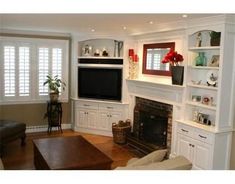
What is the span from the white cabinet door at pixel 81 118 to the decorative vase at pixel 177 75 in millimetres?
2775

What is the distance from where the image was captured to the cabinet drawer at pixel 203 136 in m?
4.08

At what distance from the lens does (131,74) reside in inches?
249

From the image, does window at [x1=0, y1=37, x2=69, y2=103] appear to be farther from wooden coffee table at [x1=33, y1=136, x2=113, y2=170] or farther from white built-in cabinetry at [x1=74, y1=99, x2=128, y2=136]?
wooden coffee table at [x1=33, y1=136, x2=113, y2=170]

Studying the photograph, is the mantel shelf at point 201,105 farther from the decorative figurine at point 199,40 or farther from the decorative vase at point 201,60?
the decorative figurine at point 199,40

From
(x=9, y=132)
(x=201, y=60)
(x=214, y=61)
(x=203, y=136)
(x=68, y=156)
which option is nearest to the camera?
(x=68, y=156)

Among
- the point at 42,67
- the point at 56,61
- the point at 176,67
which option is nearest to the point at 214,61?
the point at 176,67

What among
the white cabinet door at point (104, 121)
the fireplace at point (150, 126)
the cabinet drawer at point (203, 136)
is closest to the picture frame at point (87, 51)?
the white cabinet door at point (104, 121)

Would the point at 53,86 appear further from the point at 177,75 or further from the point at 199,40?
the point at 199,40

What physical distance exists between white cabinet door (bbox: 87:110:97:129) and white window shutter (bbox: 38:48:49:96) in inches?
50.0

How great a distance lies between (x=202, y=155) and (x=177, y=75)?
1437mm

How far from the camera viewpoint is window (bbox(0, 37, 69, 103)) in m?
6.34
